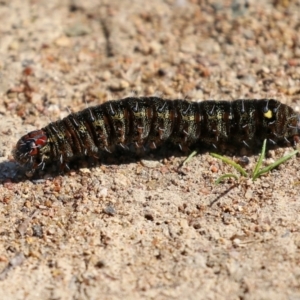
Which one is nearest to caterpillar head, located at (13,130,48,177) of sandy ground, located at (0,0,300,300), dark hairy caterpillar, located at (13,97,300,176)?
dark hairy caterpillar, located at (13,97,300,176)

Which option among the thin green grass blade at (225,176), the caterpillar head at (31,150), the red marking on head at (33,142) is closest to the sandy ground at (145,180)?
the thin green grass blade at (225,176)

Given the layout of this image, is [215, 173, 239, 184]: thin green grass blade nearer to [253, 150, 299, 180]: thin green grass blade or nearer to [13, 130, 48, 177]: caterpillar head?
[253, 150, 299, 180]: thin green grass blade

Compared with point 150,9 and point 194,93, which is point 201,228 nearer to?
point 194,93

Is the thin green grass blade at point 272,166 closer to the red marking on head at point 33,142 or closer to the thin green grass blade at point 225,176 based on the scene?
the thin green grass blade at point 225,176

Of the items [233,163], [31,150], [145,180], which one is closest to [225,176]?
[233,163]

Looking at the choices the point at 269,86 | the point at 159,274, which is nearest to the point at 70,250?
the point at 159,274

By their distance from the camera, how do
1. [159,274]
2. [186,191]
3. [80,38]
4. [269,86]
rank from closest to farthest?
[159,274], [186,191], [269,86], [80,38]

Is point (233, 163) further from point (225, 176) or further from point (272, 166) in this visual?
point (272, 166)
